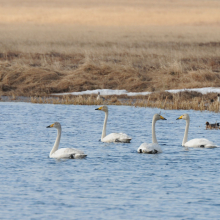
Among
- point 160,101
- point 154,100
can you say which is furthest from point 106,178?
point 154,100

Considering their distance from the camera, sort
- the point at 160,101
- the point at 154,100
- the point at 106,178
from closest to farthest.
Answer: the point at 106,178
the point at 160,101
the point at 154,100

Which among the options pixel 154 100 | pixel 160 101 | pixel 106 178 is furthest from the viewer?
pixel 154 100

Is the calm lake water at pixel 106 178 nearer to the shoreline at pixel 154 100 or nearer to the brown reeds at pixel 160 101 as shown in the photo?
the brown reeds at pixel 160 101

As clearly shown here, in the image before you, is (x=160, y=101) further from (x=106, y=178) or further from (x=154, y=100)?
(x=106, y=178)

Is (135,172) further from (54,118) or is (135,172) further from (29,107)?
(29,107)

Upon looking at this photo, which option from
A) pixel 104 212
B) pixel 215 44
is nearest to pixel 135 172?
pixel 104 212

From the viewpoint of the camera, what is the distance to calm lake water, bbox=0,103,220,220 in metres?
9.50

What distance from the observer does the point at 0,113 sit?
24750 mm

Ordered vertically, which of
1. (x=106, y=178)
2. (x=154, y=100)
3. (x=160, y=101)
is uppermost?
(x=160, y=101)

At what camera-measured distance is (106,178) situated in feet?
38.9

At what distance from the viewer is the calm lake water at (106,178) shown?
9.50 meters

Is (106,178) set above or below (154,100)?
below

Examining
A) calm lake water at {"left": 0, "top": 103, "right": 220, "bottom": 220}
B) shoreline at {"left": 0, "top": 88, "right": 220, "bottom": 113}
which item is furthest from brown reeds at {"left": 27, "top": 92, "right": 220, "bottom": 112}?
calm lake water at {"left": 0, "top": 103, "right": 220, "bottom": 220}

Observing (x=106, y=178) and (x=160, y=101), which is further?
(x=160, y=101)
